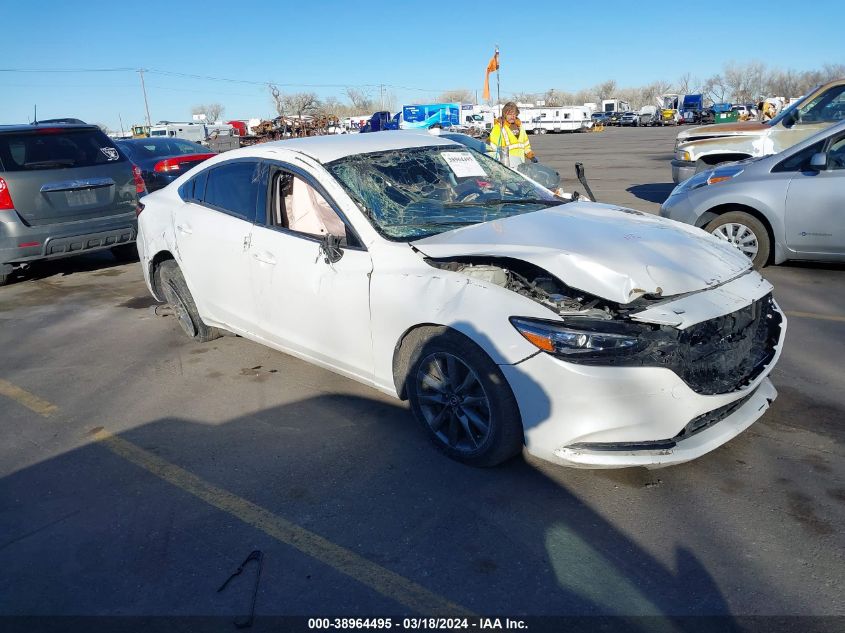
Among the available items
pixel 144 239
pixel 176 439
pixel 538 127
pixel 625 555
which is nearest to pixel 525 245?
pixel 625 555

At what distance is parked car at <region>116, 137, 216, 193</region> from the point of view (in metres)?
12.8

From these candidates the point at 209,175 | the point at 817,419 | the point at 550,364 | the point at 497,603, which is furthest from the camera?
the point at 209,175


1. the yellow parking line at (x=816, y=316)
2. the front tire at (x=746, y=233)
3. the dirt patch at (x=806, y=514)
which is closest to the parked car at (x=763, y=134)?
the front tire at (x=746, y=233)

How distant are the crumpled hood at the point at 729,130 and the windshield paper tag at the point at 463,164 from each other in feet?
24.2

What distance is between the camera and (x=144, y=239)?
5645 millimetres

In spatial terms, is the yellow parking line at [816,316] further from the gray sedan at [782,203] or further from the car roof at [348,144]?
the car roof at [348,144]

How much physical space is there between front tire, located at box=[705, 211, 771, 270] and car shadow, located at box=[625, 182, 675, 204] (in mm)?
5526

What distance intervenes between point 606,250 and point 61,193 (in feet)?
22.0

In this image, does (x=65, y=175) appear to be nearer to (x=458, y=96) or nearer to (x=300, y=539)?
(x=300, y=539)

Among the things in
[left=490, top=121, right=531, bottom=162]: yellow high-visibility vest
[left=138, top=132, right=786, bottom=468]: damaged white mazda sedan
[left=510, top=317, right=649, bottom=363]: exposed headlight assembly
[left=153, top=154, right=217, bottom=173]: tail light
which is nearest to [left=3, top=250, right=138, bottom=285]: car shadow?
[left=153, top=154, right=217, bottom=173]: tail light

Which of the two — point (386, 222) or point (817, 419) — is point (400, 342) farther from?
point (817, 419)

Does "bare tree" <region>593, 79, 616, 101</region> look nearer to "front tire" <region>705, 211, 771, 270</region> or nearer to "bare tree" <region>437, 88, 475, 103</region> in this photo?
"bare tree" <region>437, 88, 475, 103</region>

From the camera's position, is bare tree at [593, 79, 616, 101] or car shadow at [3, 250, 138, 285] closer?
car shadow at [3, 250, 138, 285]

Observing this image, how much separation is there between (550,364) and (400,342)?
36.4 inches
